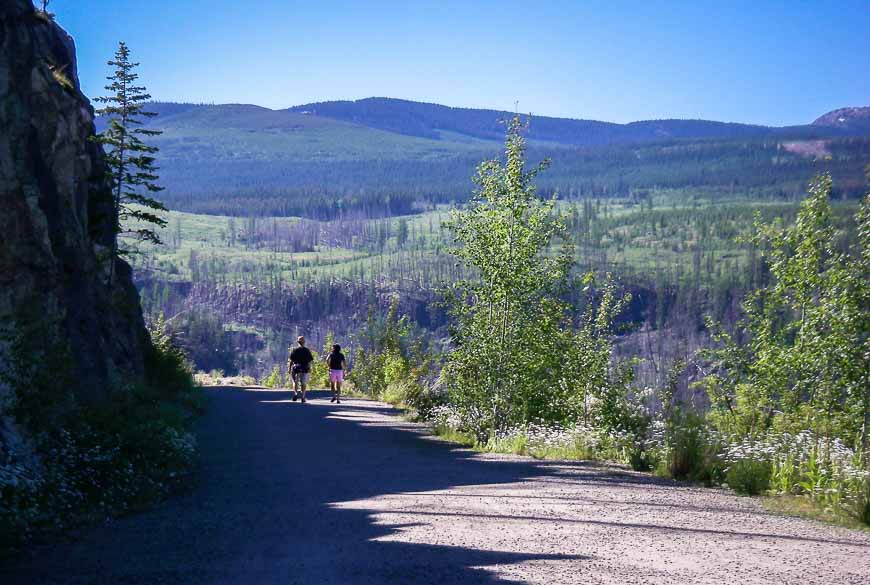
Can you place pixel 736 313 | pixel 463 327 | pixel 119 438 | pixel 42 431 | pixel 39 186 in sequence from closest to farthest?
1. pixel 42 431
2. pixel 119 438
3. pixel 39 186
4. pixel 463 327
5. pixel 736 313

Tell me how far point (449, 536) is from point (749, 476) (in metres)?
5.01

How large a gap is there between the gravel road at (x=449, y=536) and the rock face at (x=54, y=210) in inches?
137

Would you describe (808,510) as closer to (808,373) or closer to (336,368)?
(808,373)

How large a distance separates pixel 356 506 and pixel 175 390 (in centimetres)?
1876

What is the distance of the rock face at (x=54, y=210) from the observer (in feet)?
49.4

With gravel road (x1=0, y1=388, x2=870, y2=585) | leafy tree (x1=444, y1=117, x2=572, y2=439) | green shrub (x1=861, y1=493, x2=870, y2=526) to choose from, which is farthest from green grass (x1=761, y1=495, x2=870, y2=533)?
leafy tree (x1=444, y1=117, x2=572, y2=439)

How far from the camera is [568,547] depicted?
7762 mm

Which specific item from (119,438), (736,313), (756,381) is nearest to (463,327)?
(756,381)

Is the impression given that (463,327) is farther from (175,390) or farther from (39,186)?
(175,390)

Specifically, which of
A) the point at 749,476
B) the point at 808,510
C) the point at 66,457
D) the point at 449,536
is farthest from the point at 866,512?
the point at 66,457

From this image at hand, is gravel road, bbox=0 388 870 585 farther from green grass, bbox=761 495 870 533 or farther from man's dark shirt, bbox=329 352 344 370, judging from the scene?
man's dark shirt, bbox=329 352 344 370

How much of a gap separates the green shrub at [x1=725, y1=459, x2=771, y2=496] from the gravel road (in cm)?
37

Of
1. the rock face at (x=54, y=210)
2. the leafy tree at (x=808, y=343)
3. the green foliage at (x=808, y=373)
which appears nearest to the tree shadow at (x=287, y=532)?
the rock face at (x=54, y=210)

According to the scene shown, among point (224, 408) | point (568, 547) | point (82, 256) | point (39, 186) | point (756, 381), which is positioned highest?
point (39, 186)
